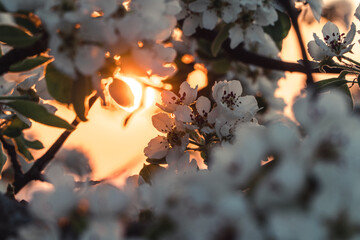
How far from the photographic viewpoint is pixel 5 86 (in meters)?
1.46

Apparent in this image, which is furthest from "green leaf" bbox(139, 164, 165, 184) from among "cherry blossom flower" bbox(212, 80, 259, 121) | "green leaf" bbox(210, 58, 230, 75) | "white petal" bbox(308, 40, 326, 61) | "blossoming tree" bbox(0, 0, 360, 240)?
"white petal" bbox(308, 40, 326, 61)

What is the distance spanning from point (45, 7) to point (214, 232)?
57 centimetres

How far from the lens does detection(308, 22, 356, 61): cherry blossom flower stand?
1.55m

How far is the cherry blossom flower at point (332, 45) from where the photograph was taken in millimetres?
1551

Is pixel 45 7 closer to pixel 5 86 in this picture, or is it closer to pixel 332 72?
pixel 5 86

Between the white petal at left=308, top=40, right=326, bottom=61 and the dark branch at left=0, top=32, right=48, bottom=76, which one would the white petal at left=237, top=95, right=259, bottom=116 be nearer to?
the white petal at left=308, top=40, right=326, bottom=61

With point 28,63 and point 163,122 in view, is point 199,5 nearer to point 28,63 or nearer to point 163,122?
point 163,122

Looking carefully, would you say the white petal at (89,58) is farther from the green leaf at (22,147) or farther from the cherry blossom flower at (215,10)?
the green leaf at (22,147)

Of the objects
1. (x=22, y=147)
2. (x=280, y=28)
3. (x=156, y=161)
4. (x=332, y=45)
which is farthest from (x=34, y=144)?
(x=332, y=45)

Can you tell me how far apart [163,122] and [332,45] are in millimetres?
624

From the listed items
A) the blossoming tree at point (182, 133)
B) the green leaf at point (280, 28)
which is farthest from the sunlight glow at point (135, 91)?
the green leaf at point (280, 28)

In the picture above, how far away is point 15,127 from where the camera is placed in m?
1.41

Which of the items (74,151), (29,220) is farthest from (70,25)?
(74,151)

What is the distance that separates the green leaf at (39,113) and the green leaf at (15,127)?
238mm
